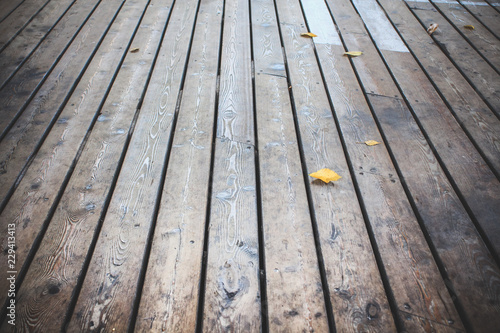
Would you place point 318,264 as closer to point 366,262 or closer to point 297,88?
point 366,262

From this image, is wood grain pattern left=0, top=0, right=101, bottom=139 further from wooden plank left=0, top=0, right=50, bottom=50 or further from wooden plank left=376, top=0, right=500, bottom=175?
wooden plank left=376, top=0, right=500, bottom=175

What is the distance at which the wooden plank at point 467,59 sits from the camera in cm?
178

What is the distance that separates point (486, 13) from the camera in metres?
2.62

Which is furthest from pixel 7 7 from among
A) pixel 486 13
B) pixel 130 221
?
pixel 486 13

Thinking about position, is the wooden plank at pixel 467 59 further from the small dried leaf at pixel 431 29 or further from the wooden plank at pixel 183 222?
the wooden plank at pixel 183 222

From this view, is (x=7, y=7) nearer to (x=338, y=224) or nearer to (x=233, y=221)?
(x=233, y=221)

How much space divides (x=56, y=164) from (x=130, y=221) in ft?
1.44

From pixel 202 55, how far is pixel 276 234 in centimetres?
130

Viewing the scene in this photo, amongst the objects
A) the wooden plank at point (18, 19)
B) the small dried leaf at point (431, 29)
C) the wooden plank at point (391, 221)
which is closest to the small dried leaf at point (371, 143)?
the wooden plank at point (391, 221)

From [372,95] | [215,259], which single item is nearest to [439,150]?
[372,95]

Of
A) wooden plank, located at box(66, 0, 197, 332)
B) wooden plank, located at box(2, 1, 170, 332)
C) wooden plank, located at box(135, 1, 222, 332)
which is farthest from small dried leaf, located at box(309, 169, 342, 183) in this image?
wooden plank, located at box(2, 1, 170, 332)

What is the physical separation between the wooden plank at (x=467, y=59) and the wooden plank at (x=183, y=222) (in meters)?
1.37

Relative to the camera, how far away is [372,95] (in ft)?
5.70

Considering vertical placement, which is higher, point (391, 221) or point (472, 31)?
point (472, 31)
